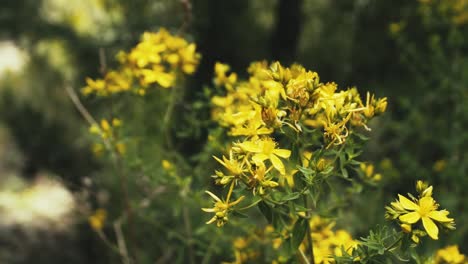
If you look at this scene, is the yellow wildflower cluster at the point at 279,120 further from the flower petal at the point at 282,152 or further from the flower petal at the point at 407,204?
the flower petal at the point at 407,204

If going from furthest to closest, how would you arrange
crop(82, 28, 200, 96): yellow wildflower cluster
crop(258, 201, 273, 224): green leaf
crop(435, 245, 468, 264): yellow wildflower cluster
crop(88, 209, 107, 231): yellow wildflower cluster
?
crop(88, 209, 107, 231): yellow wildflower cluster → crop(82, 28, 200, 96): yellow wildflower cluster → crop(435, 245, 468, 264): yellow wildflower cluster → crop(258, 201, 273, 224): green leaf

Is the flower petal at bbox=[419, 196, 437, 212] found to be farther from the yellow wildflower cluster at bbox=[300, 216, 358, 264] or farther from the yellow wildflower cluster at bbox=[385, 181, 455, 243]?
the yellow wildflower cluster at bbox=[300, 216, 358, 264]

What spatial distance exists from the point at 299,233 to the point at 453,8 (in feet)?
5.97

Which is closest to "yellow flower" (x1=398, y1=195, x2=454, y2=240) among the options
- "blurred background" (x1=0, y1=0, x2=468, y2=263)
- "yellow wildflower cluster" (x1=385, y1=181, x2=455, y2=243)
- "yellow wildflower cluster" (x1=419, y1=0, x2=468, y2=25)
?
"yellow wildflower cluster" (x1=385, y1=181, x2=455, y2=243)

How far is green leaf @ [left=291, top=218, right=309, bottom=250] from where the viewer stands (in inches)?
57.4

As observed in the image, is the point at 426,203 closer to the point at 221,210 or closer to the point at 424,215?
the point at 424,215

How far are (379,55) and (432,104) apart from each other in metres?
1.10

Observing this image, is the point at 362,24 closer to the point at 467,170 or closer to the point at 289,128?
the point at 467,170

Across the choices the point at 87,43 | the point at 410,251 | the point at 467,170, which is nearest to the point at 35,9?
the point at 87,43

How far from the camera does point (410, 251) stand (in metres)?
1.44

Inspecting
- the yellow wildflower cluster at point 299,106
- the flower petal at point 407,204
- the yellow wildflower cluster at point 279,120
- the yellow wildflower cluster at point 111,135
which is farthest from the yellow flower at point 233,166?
the yellow wildflower cluster at point 111,135

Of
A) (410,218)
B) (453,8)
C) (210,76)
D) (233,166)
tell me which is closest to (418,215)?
(410,218)

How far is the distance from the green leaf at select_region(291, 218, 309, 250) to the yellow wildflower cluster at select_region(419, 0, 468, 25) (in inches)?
68.8

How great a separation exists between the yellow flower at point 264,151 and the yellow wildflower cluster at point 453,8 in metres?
1.80
